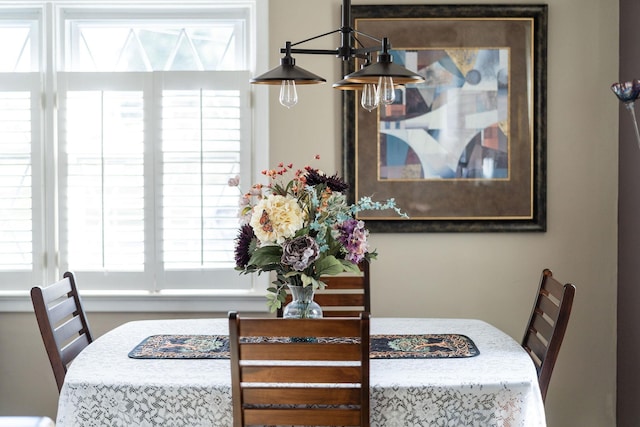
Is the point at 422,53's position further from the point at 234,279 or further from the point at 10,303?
the point at 10,303

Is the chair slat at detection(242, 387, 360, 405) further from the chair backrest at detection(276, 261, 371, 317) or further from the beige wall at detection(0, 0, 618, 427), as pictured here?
the beige wall at detection(0, 0, 618, 427)

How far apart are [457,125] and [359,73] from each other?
1.40 metres

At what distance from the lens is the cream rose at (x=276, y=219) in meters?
2.37

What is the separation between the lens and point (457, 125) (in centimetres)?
357

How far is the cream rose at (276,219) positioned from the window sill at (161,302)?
126 centimetres

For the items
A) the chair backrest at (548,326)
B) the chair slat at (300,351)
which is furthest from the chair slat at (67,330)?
the chair backrest at (548,326)

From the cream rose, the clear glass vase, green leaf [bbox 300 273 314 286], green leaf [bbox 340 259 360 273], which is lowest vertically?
the clear glass vase

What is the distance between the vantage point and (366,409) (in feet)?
6.74

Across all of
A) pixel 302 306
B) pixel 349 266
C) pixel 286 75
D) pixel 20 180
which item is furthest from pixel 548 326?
pixel 20 180

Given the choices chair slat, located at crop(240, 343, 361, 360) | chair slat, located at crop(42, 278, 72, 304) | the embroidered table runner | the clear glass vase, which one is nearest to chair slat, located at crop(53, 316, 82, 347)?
chair slat, located at crop(42, 278, 72, 304)

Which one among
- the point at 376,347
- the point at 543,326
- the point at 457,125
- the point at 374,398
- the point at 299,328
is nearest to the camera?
the point at 299,328

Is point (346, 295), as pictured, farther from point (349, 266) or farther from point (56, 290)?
point (56, 290)

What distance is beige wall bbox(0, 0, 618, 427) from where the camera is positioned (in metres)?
3.57

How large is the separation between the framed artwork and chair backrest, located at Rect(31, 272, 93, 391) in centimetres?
134
